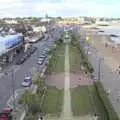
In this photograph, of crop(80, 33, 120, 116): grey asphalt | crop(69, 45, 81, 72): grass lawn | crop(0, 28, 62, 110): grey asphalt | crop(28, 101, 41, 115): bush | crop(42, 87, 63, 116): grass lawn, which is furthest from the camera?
crop(69, 45, 81, 72): grass lawn

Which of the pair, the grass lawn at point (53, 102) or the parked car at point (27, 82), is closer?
the grass lawn at point (53, 102)

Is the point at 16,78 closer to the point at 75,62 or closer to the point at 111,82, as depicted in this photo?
the point at 111,82

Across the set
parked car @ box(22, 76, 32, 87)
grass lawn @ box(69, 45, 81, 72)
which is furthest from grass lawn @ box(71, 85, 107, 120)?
grass lawn @ box(69, 45, 81, 72)

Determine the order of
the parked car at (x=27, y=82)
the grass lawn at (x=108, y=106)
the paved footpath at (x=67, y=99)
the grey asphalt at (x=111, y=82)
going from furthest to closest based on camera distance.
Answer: the parked car at (x=27, y=82) → the grey asphalt at (x=111, y=82) → the paved footpath at (x=67, y=99) → the grass lawn at (x=108, y=106)

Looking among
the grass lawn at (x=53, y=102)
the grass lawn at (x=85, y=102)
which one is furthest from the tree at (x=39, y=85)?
the grass lawn at (x=85, y=102)

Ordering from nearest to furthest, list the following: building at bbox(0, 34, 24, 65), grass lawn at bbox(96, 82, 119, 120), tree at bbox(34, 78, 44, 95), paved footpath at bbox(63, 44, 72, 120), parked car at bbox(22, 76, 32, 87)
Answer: grass lawn at bbox(96, 82, 119, 120)
paved footpath at bbox(63, 44, 72, 120)
tree at bbox(34, 78, 44, 95)
parked car at bbox(22, 76, 32, 87)
building at bbox(0, 34, 24, 65)

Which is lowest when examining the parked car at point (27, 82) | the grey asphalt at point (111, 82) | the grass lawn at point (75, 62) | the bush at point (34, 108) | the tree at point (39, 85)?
the grass lawn at point (75, 62)

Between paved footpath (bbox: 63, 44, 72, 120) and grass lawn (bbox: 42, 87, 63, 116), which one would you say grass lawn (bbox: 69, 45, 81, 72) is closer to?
paved footpath (bbox: 63, 44, 72, 120)

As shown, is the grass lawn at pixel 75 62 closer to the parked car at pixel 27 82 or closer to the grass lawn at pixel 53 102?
the parked car at pixel 27 82
